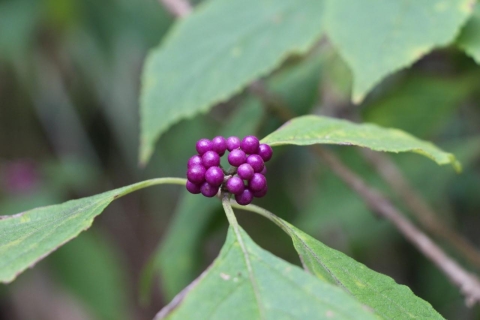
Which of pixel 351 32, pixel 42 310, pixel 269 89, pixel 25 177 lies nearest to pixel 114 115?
pixel 25 177

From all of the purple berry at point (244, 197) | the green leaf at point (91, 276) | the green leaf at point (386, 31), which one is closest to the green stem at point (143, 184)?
the purple berry at point (244, 197)

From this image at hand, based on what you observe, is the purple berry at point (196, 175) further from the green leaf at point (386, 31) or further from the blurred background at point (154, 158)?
the blurred background at point (154, 158)

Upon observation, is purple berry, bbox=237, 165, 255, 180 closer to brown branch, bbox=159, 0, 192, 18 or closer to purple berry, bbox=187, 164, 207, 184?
purple berry, bbox=187, 164, 207, 184

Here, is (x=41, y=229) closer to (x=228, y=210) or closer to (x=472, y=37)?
(x=228, y=210)

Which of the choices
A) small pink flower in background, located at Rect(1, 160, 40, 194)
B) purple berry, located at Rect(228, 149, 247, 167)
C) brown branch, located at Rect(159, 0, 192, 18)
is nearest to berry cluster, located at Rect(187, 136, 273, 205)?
purple berry, located at Rect(228, 149, 247, 167)

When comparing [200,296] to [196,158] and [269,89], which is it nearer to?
[196,158]

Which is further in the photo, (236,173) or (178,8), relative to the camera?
(178,8)

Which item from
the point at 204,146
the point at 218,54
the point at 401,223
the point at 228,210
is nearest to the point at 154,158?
the point at 218,54
